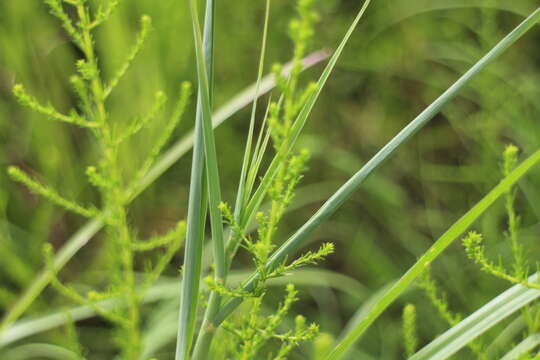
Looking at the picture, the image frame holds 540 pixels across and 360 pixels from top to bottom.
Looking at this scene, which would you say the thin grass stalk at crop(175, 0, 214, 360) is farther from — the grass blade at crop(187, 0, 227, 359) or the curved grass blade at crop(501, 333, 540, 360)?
the curved grass blade at crop(501, 333, 540, 360)

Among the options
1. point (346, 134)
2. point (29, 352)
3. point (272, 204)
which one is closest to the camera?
point (272, 204)

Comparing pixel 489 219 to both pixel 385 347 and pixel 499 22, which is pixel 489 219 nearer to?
pixel 385 347

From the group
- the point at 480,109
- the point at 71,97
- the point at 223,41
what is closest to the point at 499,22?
the point at 480,109

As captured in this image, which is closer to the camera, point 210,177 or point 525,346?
point 210,177

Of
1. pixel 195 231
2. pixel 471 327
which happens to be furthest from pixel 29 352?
pixel 471 327

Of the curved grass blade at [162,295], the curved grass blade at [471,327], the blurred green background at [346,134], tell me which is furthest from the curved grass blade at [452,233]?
the blurred green background at [346,134]

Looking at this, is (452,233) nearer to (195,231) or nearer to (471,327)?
(471,327)
